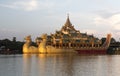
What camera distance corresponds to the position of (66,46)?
116312 millimetres

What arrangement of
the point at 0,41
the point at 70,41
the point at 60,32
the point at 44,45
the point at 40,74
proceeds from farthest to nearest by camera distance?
the point at 0,41 → the point at 60,32 → the point at 70,41 → the point at 44,45 → the point at 40,74

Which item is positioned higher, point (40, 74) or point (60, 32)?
point (60, 32)

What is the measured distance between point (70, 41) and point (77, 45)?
3609 mm

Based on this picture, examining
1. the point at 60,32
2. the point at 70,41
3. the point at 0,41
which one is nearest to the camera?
the point at 70,41

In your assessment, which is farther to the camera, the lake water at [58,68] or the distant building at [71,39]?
the distant building at [71,39]

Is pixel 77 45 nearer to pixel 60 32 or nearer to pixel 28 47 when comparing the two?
pixel 60 32

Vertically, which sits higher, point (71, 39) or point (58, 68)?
point (71, 39)

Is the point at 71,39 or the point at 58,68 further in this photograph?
the point at 71,39

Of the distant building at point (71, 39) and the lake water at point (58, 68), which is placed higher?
the distant building at point (71, 39)

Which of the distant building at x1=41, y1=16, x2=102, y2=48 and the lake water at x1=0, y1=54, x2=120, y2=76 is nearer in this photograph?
the lake water at x1=0, y1=54, x2=120, y2=76

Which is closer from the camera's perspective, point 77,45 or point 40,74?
point 40,74

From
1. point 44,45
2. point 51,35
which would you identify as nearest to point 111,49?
point 51,35

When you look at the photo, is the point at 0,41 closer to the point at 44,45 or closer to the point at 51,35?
the point at 51,35

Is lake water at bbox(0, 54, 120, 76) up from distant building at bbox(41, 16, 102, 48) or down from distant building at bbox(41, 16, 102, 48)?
down
